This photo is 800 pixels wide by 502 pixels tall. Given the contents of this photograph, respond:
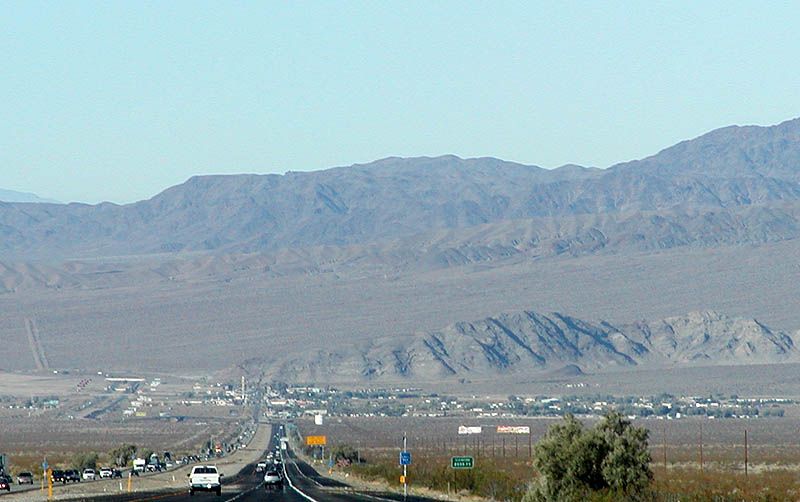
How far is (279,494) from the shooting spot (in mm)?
64750

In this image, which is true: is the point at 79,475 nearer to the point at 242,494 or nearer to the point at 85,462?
the point at 85,462

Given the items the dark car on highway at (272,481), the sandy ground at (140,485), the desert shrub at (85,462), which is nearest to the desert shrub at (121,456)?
the sandy ground at (140,485)

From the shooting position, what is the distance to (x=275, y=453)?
13288cm

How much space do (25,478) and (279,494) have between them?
24.9 m

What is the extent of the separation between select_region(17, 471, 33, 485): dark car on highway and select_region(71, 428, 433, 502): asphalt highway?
9.66 m

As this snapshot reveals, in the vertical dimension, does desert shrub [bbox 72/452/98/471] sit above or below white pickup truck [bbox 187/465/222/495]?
below

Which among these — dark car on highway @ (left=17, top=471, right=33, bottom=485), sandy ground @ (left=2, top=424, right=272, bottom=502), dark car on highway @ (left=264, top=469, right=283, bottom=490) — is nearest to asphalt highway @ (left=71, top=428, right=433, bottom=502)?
dark car on highway @ (left=264, top=469, right=283, bottom=490)

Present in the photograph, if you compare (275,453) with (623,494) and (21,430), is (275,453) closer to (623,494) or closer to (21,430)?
(21,430)

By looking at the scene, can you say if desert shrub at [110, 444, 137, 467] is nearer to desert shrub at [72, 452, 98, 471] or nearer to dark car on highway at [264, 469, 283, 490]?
desert shrub at [72, 452, 98, 471]

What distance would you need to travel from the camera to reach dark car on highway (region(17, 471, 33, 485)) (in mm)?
82438

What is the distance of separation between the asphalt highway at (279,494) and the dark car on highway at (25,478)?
31.7 feet

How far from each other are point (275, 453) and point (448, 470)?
176 feet

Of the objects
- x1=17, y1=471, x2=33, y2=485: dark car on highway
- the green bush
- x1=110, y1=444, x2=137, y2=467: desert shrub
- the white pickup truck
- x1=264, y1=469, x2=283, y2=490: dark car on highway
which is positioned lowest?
x1=110, y1=444, x2=137, y2=467: desert shrub

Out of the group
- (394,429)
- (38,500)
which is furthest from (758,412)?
(38,500)
